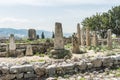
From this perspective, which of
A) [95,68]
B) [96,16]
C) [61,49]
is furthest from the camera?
[96,16]

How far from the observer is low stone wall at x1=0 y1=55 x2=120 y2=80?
1099 centimetres

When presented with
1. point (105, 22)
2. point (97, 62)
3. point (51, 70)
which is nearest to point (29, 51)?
point (97, 62)

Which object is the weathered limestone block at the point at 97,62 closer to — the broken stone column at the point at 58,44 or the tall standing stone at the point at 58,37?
the broken stone column at the point at 58,44

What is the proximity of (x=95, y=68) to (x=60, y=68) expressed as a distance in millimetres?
1613

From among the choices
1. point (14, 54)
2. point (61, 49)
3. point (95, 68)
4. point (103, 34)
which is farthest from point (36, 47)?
point (103, 34)

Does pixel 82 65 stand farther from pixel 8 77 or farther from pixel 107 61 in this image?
pixel 8 77

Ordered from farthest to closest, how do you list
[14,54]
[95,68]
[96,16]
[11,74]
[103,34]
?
[96,16] → [103,34] → [14,54] → [95,68] → [11,74]

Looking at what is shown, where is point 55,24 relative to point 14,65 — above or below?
above

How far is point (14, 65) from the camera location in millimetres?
11445

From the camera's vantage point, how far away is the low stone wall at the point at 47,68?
36.1ft

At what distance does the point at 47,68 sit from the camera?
37.3 ft

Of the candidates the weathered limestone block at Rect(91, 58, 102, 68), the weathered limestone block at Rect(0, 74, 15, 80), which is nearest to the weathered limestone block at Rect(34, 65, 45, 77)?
the weathered limestone block at Rect(0, 74, 15, 80)

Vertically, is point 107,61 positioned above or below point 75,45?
below

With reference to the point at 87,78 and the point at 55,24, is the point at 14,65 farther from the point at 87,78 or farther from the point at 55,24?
the point at 55,24
